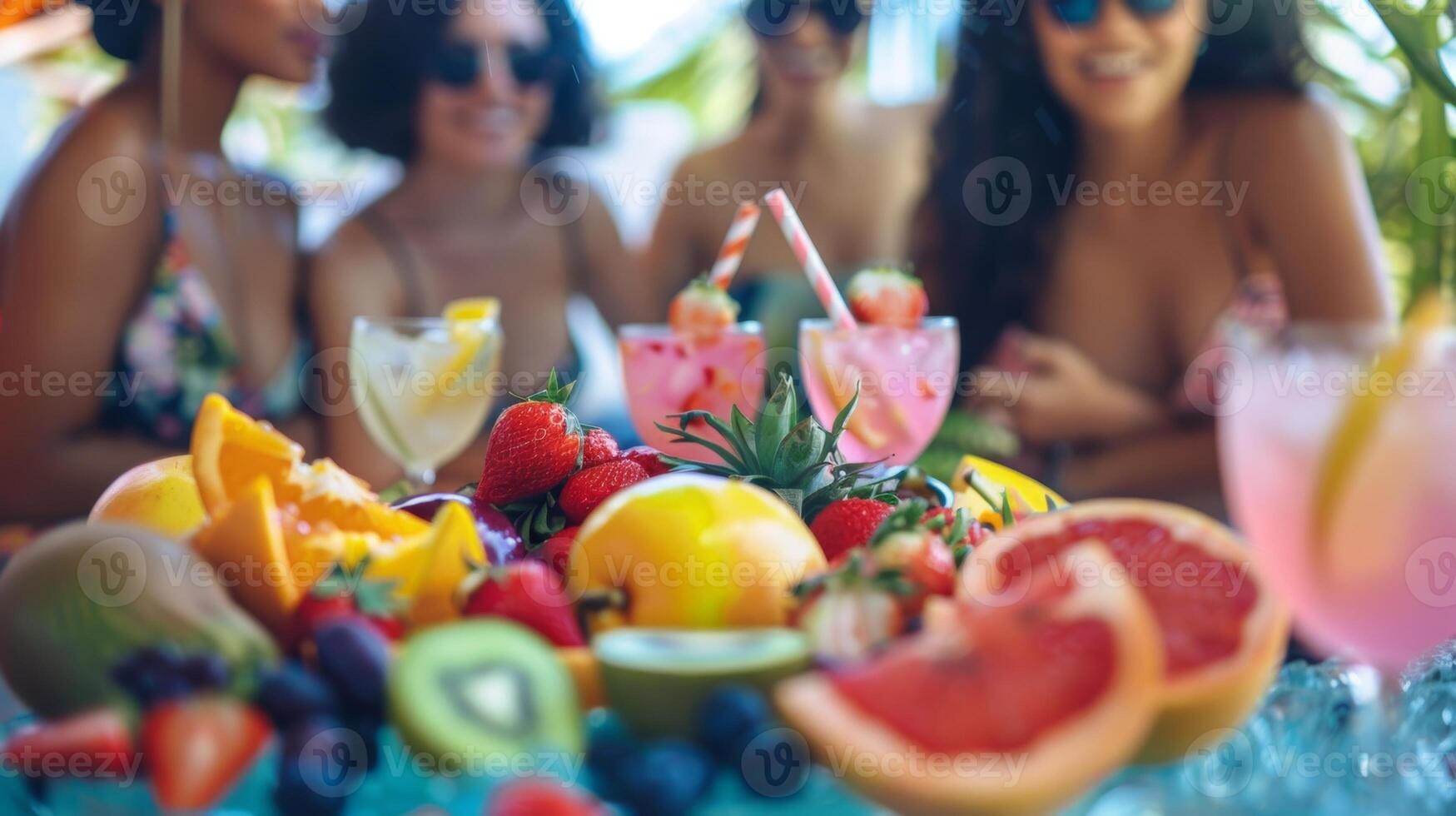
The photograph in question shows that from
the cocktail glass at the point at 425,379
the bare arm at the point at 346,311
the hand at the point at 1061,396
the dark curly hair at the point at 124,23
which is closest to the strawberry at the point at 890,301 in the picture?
the cocktail glass at the point at 425,379

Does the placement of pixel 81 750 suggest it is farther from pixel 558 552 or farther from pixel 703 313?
pixel 703 313

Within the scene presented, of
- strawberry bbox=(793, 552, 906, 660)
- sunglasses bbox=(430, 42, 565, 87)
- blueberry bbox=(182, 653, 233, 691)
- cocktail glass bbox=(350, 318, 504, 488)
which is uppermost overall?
blueberry bbox=(182, 653, 233, 691)

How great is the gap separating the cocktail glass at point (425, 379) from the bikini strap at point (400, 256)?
1.34m

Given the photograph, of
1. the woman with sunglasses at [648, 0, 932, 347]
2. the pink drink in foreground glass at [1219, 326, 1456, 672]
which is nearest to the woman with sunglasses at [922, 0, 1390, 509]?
the woman with sunglasses at [648, 0, 932, 347]

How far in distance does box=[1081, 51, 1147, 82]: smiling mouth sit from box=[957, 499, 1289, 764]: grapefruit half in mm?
1711

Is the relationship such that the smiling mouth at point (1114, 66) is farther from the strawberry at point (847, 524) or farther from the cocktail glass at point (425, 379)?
the strawberry at point (847, 524)

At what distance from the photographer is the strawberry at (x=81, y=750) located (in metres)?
0.47

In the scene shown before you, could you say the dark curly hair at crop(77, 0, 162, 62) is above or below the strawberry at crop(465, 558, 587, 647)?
below

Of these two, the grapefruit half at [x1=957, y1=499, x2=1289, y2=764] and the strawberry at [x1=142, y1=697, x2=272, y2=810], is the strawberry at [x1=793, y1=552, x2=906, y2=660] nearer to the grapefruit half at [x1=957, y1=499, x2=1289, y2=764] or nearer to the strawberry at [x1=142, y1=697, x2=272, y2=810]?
the grapefruit half at [x1=957, y1=499, x2=1289, y2=764]

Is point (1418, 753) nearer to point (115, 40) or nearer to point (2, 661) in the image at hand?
point (2, 661)

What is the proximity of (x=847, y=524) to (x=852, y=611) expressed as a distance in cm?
14

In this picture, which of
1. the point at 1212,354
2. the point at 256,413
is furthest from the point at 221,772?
the point at 1212,354

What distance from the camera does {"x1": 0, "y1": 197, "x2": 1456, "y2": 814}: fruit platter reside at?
1.50 ft

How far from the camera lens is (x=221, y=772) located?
1.51 ft
